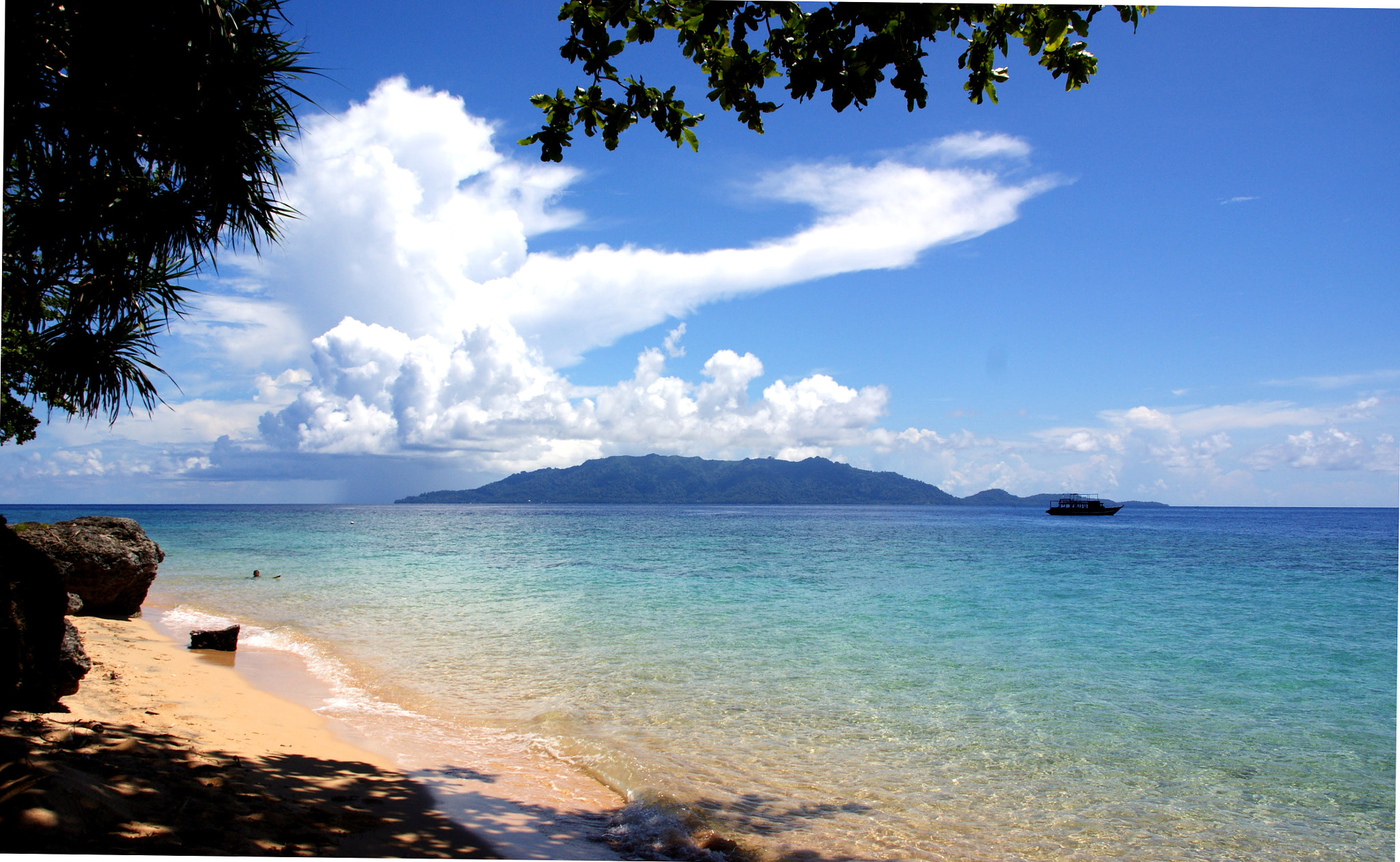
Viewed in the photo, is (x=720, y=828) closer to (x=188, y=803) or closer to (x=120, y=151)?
(x=188, y=803)

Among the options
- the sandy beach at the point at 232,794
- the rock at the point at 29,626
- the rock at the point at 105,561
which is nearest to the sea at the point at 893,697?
the sandy beach at the point at 232,794

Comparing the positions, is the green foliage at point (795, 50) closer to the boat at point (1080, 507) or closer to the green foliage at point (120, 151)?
the green foliage at point (120, 151)

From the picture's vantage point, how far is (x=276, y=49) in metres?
6.02

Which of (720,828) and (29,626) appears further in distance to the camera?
(720,828)

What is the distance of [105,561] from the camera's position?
12055 mm

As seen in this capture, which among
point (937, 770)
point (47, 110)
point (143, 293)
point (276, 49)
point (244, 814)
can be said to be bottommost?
point (937, 770)

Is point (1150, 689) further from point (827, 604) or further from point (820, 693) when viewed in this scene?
point (827, 604)

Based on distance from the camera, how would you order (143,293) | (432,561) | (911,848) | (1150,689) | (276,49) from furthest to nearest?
1. (432,561)
2. (1150,689)
3. (143,293)
4. (276,49)
5. (911,848)

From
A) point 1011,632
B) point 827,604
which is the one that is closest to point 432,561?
point 827,604

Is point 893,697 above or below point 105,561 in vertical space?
below

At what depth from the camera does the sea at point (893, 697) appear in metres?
6.10

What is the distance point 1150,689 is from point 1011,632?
4563mm

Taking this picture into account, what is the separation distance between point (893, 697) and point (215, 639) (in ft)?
38.0

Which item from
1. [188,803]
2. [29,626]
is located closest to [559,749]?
[188,803]
